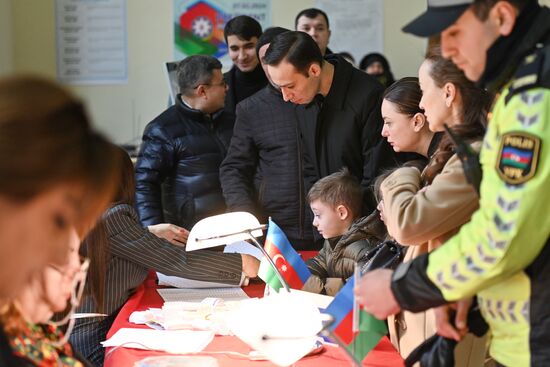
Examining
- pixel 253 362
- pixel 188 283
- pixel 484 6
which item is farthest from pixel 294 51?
pixel 484 6

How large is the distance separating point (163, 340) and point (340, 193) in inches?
38.3

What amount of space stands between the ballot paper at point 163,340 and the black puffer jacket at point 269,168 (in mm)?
1229

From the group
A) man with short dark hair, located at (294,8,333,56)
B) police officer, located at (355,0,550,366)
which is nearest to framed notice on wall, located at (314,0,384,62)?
man with short dark hair, located at (294,8,333,56)

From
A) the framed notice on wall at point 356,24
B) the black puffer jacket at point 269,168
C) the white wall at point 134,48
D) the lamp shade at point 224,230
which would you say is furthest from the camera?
the framed notice on wall at point 356,24

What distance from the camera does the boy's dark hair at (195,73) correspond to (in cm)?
391

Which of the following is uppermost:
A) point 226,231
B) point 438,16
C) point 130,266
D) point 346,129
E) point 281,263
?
point 438,16

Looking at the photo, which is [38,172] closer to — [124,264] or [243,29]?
[124,264]

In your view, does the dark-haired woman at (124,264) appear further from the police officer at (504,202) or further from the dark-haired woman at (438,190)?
the police officer at (504,202)

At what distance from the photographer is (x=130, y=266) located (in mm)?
2730

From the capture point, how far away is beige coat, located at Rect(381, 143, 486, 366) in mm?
1799

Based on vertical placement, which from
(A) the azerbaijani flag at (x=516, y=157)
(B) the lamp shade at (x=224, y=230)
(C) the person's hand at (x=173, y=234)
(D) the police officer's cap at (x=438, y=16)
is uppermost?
(D) the police officer's cap at (x=438, y=16)

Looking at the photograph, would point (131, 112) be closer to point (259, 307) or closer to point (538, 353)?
point (259, 307)

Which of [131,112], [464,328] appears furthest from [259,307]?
[131,112]

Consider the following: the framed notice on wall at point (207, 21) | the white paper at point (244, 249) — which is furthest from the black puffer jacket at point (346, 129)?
the framed notice on wall at point (207, 21)
